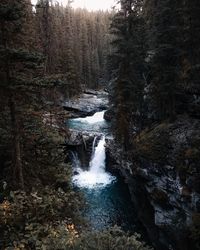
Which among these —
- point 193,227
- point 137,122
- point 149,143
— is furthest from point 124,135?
point 193,227

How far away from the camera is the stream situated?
89.7 feet

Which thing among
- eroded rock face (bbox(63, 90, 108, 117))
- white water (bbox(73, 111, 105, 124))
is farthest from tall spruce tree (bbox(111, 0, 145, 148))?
eroded rock face (bbox(63, 90, 108, 117))

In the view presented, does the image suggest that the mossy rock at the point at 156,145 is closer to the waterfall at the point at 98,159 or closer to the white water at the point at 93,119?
the waterfall at the point at 98,159

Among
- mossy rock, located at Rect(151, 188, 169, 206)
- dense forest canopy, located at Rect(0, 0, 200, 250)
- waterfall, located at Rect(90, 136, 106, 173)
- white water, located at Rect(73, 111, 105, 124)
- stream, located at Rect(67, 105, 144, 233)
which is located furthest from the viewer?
white water, located at Rect(73, 111, 105, 124)

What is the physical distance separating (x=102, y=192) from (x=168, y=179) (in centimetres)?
1038

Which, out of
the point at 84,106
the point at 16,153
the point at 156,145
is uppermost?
the point at 16,153

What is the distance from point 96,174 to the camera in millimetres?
36938

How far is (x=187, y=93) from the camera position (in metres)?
26.2

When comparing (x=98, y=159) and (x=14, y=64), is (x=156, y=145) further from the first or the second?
(x=98, y=159)

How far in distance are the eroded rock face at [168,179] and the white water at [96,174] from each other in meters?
6.99

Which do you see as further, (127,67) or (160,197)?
(127,67)

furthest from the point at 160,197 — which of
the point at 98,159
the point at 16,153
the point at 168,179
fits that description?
the point at 98,159

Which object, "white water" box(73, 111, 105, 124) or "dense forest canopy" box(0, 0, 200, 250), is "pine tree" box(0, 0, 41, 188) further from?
"white water" box(73, 111, 105, 124)

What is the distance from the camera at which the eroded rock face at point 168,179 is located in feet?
69.9
